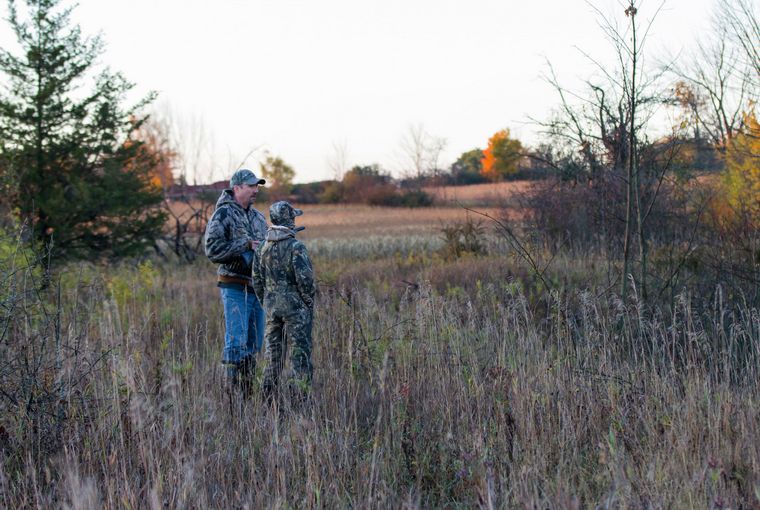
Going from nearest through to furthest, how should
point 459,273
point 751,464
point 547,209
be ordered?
1. point 751,464
2. point 459,273
3. point 547,209

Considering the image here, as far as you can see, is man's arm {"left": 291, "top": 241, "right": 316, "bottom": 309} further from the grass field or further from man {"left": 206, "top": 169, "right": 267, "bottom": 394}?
the grass field

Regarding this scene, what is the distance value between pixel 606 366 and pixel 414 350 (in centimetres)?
162

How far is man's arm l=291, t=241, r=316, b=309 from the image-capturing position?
512 cm

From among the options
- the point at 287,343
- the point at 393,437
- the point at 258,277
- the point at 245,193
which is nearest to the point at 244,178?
the point at 245,193

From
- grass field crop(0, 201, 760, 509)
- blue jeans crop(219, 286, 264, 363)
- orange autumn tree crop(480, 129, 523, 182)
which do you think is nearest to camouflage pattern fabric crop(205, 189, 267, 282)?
blue jeans crop(219, 286, 264, 363)

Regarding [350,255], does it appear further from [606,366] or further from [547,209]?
[606,366]

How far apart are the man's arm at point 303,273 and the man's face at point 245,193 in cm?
82

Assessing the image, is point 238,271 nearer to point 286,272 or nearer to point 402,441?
point 286,272

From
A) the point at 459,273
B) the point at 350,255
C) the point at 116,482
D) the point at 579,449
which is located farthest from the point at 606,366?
the point at 350,255

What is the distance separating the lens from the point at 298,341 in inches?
203

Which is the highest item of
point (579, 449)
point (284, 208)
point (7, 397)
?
point (284, 208)

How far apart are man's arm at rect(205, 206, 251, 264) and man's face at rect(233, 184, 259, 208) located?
0.18m

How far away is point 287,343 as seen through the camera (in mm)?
5262

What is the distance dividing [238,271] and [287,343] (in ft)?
2.56
